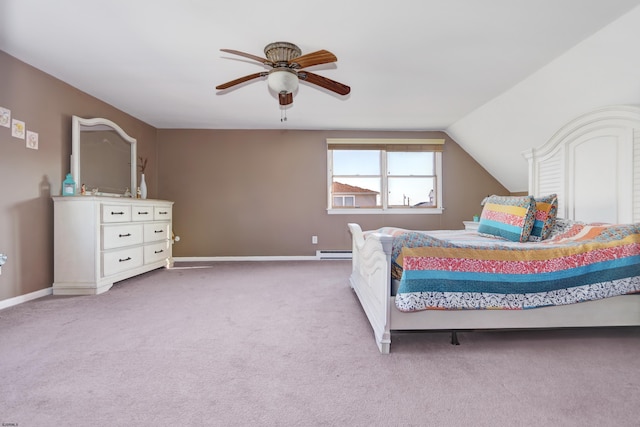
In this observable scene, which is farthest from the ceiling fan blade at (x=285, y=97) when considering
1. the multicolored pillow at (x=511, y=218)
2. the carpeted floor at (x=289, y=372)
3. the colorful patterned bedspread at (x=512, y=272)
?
the multicolored pillow at (x=511, y=218)

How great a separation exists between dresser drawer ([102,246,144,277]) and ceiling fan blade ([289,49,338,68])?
2.74 meters

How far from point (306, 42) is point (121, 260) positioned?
120 inches

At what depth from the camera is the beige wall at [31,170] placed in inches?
108

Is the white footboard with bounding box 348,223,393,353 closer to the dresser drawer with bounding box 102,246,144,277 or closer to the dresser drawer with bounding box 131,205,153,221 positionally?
the dresser drawer with bounding box 102,246,144,277

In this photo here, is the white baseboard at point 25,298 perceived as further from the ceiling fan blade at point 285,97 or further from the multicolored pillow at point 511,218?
the multicolored pillow at point 511,218

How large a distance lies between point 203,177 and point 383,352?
14.2 ft

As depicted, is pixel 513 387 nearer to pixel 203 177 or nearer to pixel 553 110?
pixel 553 110

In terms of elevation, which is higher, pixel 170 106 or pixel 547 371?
pixel 170 106

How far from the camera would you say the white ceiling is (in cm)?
210

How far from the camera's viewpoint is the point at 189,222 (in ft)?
17.1

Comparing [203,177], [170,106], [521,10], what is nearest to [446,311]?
[521,10]

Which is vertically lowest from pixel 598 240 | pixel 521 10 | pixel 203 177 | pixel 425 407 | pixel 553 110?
pixel 425 407

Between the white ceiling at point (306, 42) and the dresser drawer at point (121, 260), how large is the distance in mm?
1856

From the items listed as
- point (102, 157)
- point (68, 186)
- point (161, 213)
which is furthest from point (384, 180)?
point (68, 186)
